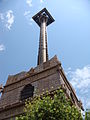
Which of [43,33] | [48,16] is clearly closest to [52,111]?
[43,33]

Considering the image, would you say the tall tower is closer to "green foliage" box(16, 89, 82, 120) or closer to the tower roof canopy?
the tower roof canopy

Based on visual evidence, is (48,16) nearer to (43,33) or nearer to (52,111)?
(43,33)

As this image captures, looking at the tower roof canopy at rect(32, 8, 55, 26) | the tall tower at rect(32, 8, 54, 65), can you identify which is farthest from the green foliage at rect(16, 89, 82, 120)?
the tower roof canopy at rect(32, 8, 55, 26)

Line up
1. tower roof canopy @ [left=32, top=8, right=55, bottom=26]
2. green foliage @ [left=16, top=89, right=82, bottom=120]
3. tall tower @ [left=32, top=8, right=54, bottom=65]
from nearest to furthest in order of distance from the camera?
green foliage @ [left=16, top=89, right=82, bottom=120] → tall tower @ [left=32, top=8, right=54, bottom=65] → tower roof canopy @ [left=32, top=8, right=55, bottom=26]

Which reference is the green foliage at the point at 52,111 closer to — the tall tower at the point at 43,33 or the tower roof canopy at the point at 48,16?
the tall tower at the point at 43,33

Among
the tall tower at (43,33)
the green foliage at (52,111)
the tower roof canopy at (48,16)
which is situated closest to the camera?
the green foliage at (52,111)

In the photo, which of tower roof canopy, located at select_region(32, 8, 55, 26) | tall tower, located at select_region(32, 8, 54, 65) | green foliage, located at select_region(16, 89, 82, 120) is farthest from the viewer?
tower roof canopy, located at select_region(32, 8, 55, 26)

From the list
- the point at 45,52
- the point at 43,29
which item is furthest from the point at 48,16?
the point at 45,52

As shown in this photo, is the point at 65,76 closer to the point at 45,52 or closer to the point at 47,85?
the point at 47,85

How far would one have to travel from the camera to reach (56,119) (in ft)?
37.7

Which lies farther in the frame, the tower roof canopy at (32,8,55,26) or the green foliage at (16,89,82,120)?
the tower roof canopy at (32,8,55,26)

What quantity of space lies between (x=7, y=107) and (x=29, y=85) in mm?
3496

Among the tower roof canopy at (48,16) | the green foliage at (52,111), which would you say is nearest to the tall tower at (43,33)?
the tower roof canopy at (48,16)

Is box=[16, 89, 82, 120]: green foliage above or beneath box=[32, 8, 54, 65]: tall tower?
beneath
